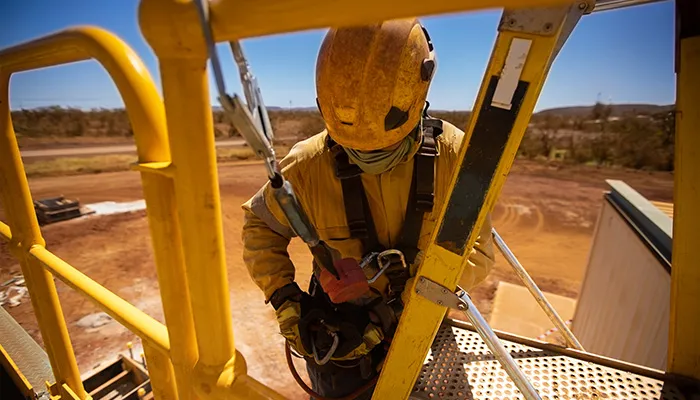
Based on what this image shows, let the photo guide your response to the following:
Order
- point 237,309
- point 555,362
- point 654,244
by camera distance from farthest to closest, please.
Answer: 1. point 237,309
2. point 654,244
3. point 555,362

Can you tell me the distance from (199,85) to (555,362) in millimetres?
1823

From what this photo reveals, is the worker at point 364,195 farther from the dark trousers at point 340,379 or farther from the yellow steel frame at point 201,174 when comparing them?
the yellow steel frame at point 201,174

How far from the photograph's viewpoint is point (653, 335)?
2.88 m

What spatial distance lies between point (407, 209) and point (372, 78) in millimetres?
667

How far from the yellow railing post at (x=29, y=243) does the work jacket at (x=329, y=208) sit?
1016 millimetres

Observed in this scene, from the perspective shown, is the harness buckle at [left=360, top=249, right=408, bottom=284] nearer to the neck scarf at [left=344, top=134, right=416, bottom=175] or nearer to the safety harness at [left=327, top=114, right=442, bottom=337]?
the safety harness at [left=327, top=114, right=442, bottom=337]

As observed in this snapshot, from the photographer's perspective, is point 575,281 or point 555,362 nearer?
point 555,362

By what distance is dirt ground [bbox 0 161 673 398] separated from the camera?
5.29 meters

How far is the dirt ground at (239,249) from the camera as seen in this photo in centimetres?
529

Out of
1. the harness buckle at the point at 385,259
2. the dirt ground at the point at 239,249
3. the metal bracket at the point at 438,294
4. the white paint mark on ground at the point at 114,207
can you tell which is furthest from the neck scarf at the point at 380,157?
the white paint mark on ground at the point at 114,207

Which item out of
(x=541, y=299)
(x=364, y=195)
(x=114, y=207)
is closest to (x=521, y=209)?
(x=541, y=299)

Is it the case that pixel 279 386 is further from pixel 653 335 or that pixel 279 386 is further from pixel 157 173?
pixel 157 173

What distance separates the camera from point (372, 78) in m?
1.32

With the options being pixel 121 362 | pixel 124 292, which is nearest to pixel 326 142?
pixel 121 362
